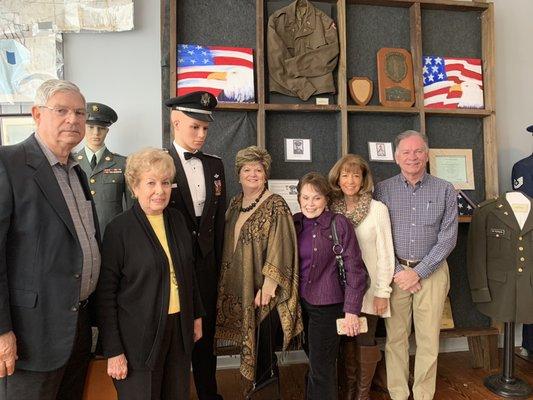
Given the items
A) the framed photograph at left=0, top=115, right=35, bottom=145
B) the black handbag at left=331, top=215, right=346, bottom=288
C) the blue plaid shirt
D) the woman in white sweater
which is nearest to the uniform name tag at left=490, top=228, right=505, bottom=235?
the blue plaid shirt

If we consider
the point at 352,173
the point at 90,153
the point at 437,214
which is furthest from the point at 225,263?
the point at 437,214

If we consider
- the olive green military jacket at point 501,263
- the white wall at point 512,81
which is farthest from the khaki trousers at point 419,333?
the white wall at point 512,81

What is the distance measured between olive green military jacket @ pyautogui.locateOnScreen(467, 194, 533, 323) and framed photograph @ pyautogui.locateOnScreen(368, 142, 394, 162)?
746mm

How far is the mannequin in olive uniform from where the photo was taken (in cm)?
242

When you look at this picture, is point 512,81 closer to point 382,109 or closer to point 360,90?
point 382,109

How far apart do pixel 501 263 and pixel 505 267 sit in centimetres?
3

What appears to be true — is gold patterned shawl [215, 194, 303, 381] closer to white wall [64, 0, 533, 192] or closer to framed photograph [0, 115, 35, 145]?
white wall [64, 0, 533, 192]

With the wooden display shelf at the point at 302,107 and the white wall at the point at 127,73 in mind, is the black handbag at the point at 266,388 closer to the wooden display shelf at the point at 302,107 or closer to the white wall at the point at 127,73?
the wooden display shelf at the point at 302,107

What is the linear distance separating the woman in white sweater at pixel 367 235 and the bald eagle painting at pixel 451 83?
128 cm

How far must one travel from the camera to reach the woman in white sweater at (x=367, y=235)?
7.42 feet

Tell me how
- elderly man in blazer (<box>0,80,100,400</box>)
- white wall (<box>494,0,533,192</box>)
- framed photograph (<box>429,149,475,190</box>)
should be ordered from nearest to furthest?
elderly man in blazer (<box>0,80,100,400</box>), framed photograph (<box>429,149,475,190</box>), white wall (<box>494,0,533,192</box>)

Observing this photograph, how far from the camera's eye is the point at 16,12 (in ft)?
8.96

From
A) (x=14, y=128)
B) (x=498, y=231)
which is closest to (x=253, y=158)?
(x=498, y=231)

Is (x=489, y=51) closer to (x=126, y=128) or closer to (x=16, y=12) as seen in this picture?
(x=126, y=128)
